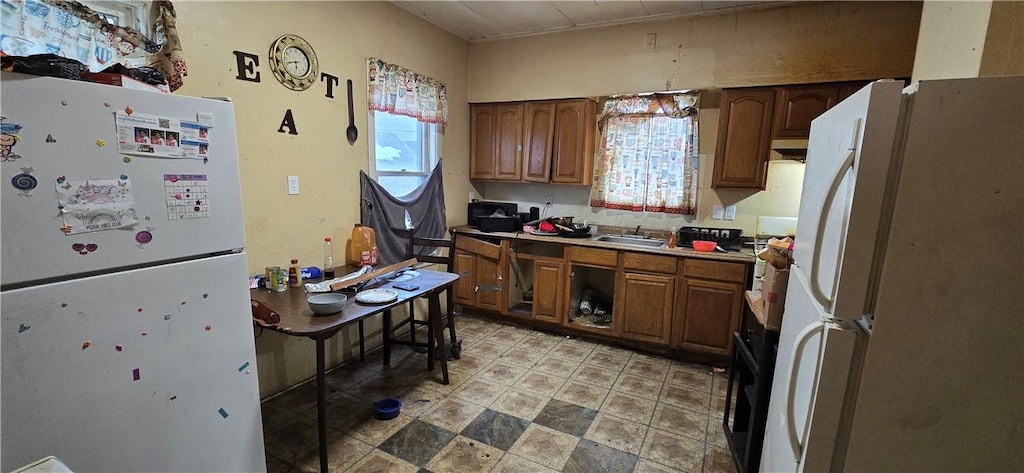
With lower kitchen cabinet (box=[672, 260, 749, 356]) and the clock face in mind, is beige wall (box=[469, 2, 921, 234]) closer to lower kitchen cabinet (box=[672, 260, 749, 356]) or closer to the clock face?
lower kitchen cabinet (box=[672, 260, 749, 356])

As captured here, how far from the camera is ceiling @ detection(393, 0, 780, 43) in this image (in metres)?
3.14

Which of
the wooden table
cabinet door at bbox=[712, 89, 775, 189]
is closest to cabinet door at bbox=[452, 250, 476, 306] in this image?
the wooden table

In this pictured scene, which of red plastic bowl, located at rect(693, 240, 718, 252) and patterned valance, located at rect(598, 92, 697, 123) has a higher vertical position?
patterned valance, located at rect(598, 92, 697, 123)

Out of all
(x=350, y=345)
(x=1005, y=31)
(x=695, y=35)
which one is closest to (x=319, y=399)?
(x=350, y=345)

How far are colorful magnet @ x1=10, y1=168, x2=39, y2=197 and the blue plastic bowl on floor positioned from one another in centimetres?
175

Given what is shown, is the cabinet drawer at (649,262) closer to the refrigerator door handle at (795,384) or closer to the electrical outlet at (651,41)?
the electrical outlet at (651,41)

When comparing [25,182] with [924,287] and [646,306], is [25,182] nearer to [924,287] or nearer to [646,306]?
[924,287]

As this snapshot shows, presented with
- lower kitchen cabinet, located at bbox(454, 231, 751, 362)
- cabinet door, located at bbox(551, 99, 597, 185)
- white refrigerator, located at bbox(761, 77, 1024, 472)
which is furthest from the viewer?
cabinet door, located at bbox(551, 99, 597, 185)

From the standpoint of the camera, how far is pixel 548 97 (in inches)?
150

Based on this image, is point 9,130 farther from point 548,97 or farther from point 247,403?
point 548,97

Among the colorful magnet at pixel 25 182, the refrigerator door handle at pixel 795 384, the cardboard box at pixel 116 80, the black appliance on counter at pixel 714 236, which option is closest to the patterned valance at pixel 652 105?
Answer: the black appliance on counter at pixel 714 236

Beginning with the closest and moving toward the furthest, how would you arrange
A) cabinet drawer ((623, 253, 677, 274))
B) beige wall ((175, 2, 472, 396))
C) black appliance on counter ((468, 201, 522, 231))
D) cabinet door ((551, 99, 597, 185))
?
beige wall ((175, 2, 472, 396))
cabinet drawer ((623, 253, 677, 274))
cabinet door ((551, 99, 597, 185))
black appliance on counter ((468, 201, 522, 231))

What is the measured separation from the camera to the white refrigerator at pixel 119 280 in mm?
1032

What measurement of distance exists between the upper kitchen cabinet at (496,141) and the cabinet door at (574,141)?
383mm
